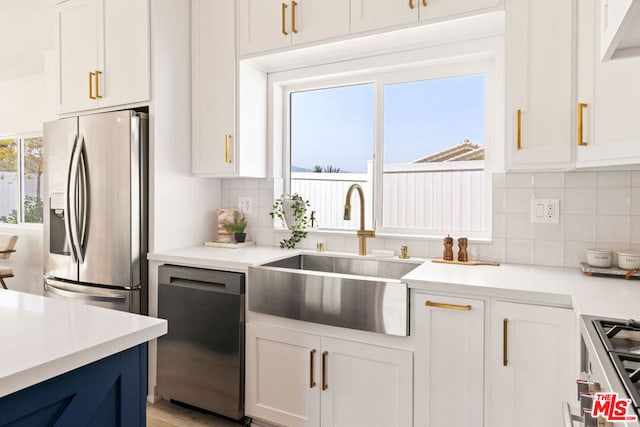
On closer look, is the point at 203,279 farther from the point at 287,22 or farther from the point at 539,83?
the point at 539,83

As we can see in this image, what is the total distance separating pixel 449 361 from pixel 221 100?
199 centimetres

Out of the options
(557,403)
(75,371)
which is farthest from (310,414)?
(75,371)

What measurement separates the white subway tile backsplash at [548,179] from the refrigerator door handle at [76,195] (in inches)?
105

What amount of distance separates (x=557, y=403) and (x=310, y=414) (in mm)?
1058

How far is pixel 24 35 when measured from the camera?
345 centimetres

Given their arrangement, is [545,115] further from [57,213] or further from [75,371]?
[57,213]

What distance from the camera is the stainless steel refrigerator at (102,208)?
7.96ft

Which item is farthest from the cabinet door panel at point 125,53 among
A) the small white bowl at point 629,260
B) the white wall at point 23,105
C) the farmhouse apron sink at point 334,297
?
the small white bowl at point 629,260

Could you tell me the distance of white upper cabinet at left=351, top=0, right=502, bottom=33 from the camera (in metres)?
1.90

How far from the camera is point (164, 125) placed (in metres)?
2.54

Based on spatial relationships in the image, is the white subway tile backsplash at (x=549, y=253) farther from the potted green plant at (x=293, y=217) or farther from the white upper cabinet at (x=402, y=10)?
the potted green plant at (x=293, y=217)

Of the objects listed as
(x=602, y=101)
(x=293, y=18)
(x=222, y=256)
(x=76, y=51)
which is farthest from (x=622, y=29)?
(x=76, y=51)

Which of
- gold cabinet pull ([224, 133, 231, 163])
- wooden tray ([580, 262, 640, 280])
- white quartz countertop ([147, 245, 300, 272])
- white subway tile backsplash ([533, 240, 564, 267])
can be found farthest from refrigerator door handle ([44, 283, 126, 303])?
wooden tray ([580, 262, 640, 280])

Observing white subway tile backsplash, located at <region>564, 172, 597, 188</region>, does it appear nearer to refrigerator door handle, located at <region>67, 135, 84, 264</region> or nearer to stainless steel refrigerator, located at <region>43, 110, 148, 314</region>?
stainless steel refrigerator, located at <region>43, 110, 148, 314</region>
